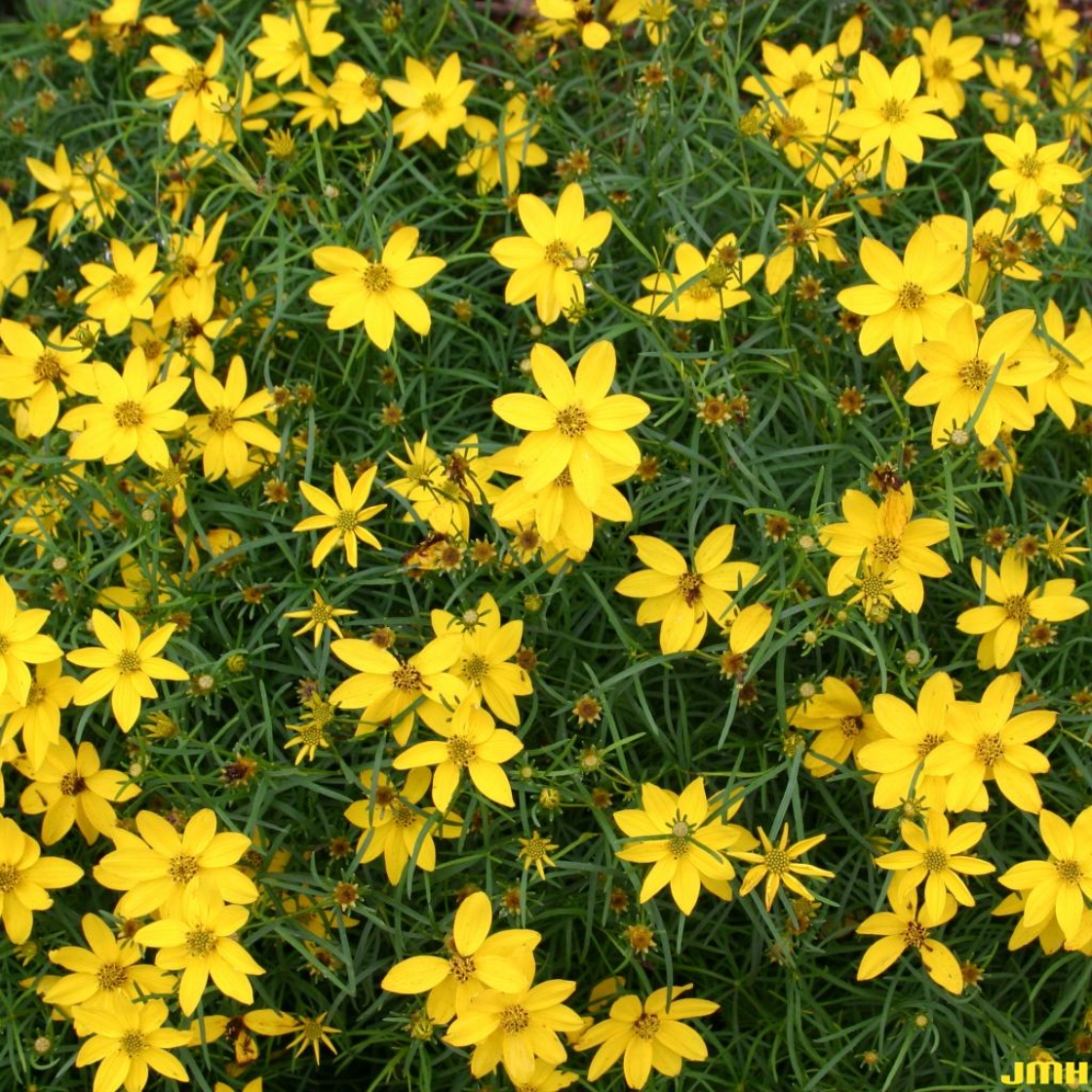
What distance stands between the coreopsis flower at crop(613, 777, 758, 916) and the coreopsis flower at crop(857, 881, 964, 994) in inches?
8.1

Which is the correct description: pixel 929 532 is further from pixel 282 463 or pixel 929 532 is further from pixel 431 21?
Answer: pixel 431 21

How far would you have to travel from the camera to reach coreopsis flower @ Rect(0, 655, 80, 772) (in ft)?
5.64

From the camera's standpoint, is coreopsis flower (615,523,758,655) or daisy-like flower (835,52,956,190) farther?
daisy-like flower (835,52,956,190)

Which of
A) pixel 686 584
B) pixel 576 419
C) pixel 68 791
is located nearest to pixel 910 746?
pixel 686 584

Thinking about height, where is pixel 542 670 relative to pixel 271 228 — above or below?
below

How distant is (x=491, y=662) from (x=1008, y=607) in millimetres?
755

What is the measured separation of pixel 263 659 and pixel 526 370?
606 millimetres

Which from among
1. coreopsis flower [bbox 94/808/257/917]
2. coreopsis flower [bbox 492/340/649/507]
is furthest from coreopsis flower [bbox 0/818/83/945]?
coreopsis flower [bbox 492/340/649/507]

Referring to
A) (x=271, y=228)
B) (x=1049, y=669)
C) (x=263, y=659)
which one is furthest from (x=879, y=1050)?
(x=271, y=228)

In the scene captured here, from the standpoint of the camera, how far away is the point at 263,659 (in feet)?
6.13

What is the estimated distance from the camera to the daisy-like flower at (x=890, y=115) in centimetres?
193

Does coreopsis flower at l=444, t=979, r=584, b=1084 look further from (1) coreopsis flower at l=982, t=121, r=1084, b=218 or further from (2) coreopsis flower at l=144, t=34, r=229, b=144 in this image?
(2) coreopsis flower at l=144, t=34, r=229, b=144

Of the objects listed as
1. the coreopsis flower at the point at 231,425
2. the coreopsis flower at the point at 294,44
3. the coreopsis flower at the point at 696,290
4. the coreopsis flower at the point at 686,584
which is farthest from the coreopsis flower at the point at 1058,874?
the coreopsis flower at the point at 294,44

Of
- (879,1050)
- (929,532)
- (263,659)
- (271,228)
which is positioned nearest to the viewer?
(929,532)
